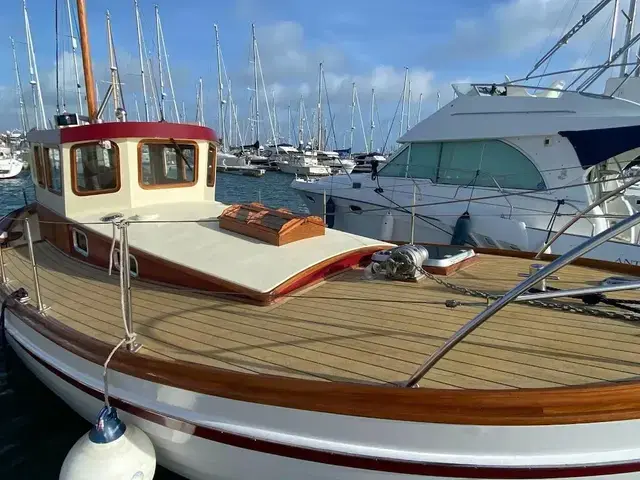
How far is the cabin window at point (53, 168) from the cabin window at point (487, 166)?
804 cm

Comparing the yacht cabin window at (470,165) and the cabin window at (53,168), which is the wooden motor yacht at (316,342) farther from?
the yacht cabin window at (470,165)

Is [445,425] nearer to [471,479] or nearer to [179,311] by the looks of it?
[471,479]

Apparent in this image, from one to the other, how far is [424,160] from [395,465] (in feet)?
31.2

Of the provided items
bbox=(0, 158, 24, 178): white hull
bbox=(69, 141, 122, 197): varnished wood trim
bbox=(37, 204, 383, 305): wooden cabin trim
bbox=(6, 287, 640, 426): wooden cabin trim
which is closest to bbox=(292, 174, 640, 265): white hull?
bbox=(37, 204, 383, 305): wooden cabin trim

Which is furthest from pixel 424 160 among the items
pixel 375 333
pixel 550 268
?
pixel 550 268

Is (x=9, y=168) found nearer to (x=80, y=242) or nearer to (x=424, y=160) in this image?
(x=424, y=160)

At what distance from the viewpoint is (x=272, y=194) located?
29844 millimetres

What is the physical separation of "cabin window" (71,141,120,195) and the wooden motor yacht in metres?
0.02

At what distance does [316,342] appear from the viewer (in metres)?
3.43

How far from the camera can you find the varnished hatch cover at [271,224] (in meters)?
4.90

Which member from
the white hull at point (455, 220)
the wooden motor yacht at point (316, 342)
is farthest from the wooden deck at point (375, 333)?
the white hull at point (455, 220)

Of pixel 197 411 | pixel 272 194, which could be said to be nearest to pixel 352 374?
pixel 197 411

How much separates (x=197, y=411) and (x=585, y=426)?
234 centimetres

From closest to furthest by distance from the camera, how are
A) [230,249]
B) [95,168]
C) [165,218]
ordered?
[230,249], [165,218], [95,168]
